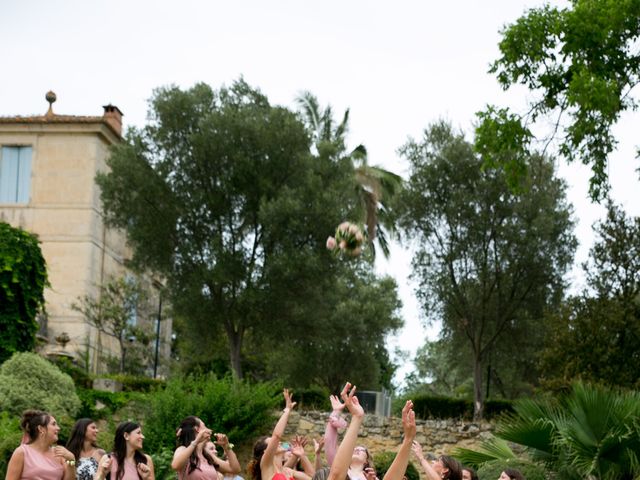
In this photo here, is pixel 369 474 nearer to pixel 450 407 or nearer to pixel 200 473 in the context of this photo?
pixel 200 473

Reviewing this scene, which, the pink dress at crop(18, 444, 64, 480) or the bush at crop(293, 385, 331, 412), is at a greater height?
the bush at crop(293, 385, 331, 412)

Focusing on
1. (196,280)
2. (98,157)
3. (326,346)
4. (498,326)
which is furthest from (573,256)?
(98,157)

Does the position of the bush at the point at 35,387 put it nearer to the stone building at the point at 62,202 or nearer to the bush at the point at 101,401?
the bush at the point at 101,401

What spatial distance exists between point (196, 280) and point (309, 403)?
509cm

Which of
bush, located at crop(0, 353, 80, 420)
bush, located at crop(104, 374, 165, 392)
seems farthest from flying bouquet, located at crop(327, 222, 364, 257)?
bush, located at crop(104, 374, 165, 392)

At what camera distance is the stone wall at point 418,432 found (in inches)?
973

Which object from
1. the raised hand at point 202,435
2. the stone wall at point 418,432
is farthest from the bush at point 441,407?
the raised hand at point 202,435

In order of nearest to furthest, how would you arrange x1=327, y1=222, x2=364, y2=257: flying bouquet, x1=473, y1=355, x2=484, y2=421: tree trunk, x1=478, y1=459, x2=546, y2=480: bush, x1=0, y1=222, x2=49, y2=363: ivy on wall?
x1=478, y1=459, x2=546, y2=480: bush
x1=327, y1=222, x2=364, y2=257: flying bouquet
x1=0, y1=222, x2=49, y2=363: ivy on wall
x1=473, y1=355, x2=484, y2=421: tree trunk

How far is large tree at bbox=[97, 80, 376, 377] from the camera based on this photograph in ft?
97.6

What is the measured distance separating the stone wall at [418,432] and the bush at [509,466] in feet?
38.5

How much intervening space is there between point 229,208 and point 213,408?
Result: 8.77m

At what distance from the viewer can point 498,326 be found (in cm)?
3247

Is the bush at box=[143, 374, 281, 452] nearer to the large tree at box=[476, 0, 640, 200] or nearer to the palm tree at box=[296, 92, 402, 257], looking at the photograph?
the large tree at box=[476, 0, 640, 200]

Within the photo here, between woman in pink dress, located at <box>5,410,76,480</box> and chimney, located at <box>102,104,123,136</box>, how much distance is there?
3034 cm
